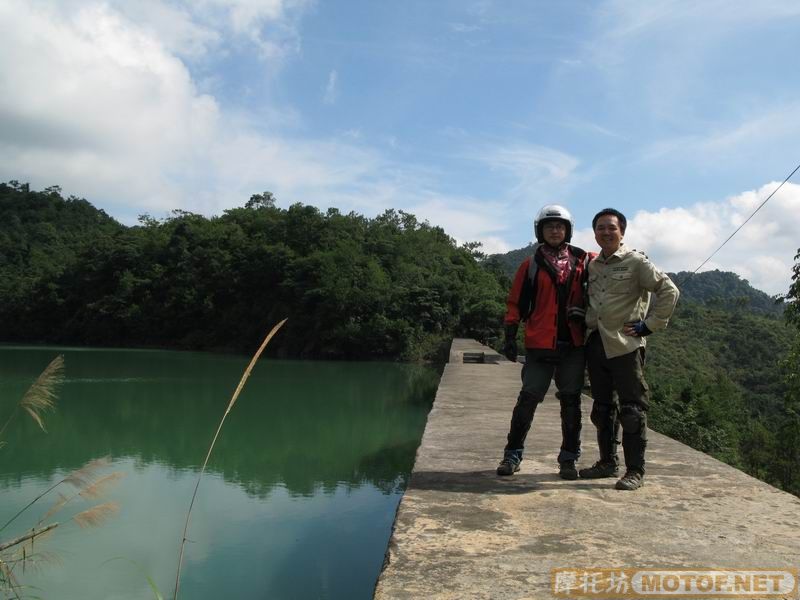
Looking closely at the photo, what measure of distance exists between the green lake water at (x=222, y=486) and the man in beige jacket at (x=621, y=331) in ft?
6.44

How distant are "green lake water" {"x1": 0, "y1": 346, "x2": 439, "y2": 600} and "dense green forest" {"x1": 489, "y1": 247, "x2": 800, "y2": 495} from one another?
3349mm

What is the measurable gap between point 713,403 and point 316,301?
23707 millimetres

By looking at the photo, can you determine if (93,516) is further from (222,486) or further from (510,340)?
(222,486)

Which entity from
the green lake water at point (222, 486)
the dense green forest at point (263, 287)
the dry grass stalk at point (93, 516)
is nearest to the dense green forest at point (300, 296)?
the dense green forest at point (263, 287)

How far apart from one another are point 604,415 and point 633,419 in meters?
0.18

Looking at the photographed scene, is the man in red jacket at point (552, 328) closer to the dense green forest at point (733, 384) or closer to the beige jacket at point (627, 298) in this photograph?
the beige jacket at point (627, 298)

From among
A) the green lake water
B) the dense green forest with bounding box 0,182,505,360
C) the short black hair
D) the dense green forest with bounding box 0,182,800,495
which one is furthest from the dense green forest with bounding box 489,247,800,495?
the dense green forest with bounding box 0,182,505,360

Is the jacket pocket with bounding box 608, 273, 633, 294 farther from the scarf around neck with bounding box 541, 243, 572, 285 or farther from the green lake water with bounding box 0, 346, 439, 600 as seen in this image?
the green lake water with bounding box 0, 346, 439, 600

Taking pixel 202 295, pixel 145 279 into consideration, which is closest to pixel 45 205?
pixel 145 279

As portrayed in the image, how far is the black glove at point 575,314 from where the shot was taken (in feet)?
9.41

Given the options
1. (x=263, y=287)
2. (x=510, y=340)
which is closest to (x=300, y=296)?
(x=263, y=287)

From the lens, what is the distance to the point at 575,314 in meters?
2.87

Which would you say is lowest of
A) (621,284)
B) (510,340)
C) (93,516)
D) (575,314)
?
(93,516)

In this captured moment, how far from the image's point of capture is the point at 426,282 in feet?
Result: 104
